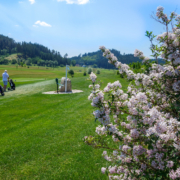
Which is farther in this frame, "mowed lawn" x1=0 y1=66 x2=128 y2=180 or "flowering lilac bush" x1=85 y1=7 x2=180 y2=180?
"mowed lawn" x1=0 y1=66 x2=128 y2=180

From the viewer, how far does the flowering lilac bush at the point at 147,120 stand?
2.09m

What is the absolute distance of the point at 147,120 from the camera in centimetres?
224

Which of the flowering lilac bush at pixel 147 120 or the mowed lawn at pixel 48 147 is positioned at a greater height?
the flowering lilac bush at pixel 147 120

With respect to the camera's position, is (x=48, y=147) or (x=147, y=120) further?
(x=48, y=147)

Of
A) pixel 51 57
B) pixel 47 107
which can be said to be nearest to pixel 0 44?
pixel 51 57

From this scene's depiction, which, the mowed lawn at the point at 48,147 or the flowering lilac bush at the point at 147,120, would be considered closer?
the flowering lilac bush at the point at 147,120

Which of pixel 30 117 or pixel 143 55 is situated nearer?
pixel 143 55

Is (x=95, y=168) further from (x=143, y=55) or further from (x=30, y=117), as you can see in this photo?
(x=30, y=117)

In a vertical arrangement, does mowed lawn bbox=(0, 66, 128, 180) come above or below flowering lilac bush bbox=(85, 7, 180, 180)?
below

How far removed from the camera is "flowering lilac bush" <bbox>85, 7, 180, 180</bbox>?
2092mm

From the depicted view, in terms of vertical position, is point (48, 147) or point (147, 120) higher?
point (147, 120)

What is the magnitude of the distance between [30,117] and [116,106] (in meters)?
7.81

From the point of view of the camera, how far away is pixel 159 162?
2.19 m

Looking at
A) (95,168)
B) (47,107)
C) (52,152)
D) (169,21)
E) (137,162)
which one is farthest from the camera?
(47,107)
